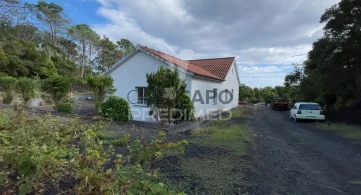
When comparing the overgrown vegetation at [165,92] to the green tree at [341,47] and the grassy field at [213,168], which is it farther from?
the green tree at [341,47]

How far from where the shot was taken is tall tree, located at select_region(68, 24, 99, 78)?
52.2 metres

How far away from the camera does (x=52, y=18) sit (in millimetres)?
46938

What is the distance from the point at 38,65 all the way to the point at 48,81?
2126cm

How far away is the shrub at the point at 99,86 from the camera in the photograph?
14.9 metres

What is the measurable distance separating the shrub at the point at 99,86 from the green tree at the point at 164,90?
11.5 ft

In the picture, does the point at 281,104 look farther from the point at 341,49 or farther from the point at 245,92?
the point at 245,92

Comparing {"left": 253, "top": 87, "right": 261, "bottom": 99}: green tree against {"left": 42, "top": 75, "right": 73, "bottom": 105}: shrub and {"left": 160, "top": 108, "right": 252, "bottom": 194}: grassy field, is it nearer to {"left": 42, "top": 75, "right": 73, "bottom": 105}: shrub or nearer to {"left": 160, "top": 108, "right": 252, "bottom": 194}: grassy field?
{"left": 42, "top": 75, "right": 73, "bottom": 105}: shrub

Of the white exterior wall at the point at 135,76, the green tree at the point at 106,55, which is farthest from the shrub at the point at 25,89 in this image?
the green tree at the point at 106,55

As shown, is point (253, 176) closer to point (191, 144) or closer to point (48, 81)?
point (191, 144)

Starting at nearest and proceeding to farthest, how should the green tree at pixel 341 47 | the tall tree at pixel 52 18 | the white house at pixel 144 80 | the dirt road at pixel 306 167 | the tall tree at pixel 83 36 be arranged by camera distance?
the dirt road at pixel 306 167 < the white house at pixel 144 80 < the green tree at pixel 341 47 < the tall tree at pixel 52 18 < the tall tree at pixel 83 36

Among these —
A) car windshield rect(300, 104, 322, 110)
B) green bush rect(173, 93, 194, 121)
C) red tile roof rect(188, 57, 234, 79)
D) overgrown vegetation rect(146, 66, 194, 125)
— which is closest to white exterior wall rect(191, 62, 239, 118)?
red tile roof rect(188, 57, 234, 79)

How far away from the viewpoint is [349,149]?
31.7 feet

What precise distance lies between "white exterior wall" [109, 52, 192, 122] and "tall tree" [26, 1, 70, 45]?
32.6 m

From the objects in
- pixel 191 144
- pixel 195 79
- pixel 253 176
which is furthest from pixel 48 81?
pixel 253 176
